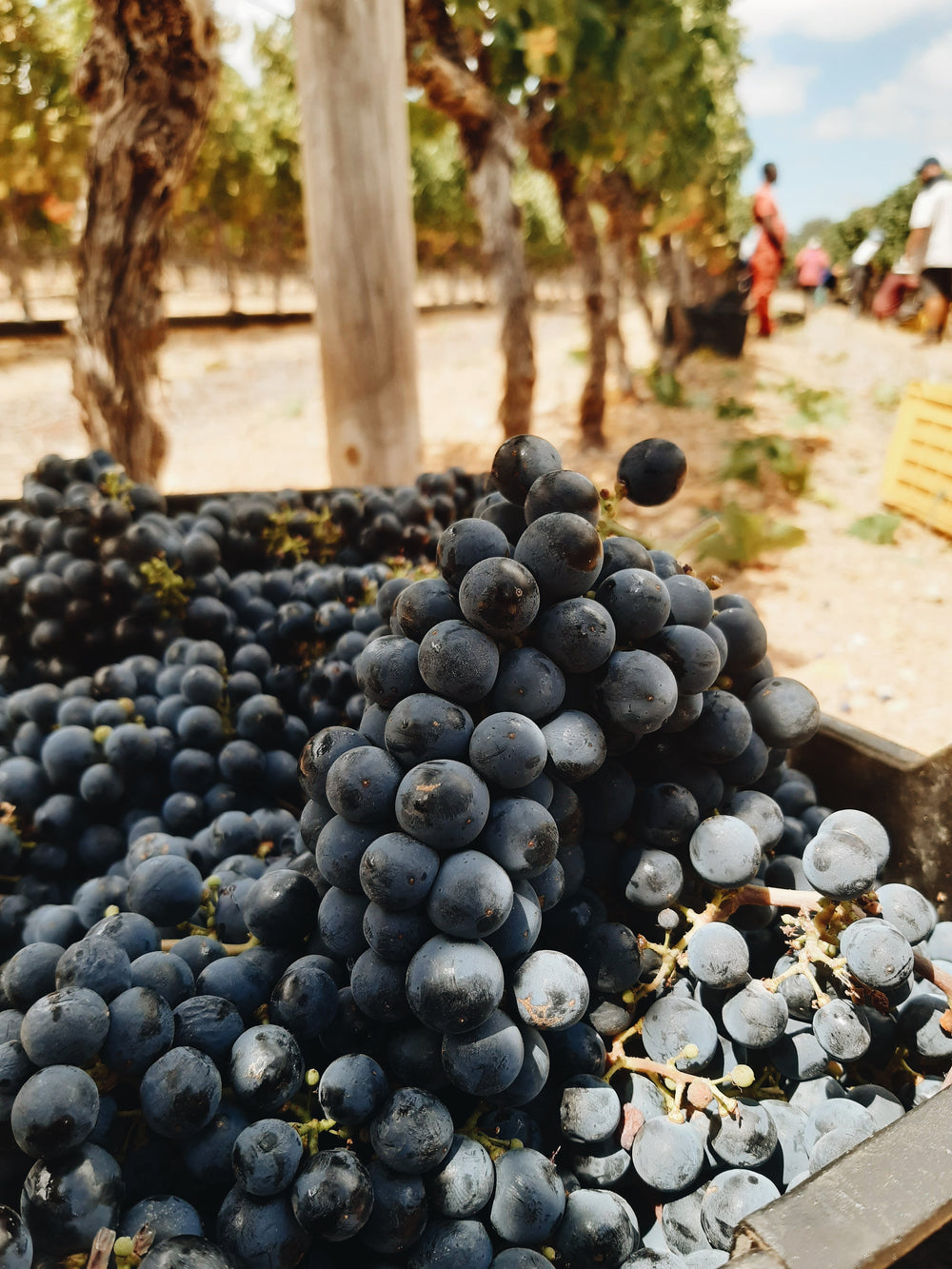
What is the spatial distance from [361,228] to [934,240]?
27.7ft

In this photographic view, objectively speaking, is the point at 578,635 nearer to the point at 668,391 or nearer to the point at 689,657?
the point at 689,657

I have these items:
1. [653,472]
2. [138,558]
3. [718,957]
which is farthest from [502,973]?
[138,558]

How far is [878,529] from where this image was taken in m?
4.75

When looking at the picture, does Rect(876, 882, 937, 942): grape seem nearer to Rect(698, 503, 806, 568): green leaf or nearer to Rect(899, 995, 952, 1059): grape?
Rect(899, 995, 952, 1059): grape

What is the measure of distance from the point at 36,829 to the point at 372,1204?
0.78 meters

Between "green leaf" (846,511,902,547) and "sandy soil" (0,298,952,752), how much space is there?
5 centimetres

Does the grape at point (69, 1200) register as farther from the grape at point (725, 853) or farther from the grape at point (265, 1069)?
the grape at point (725, 853)

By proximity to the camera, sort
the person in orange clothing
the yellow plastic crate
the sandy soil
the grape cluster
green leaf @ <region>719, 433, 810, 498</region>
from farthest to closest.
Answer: the person in orange clothing
green leaf @ <region>719, 433, 810, 498</region>
the yellow plastic crate
the sandy soil
the grape cluster

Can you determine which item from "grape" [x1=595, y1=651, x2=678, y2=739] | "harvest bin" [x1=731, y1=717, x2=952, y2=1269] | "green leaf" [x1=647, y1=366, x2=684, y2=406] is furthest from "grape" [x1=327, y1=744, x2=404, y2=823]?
"green leaf" [x1=647, y1=366, x2=684, y2=406]

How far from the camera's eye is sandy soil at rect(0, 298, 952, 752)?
12.1 feet

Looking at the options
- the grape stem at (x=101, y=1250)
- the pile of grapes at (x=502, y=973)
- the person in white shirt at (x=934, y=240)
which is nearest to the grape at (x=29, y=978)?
the pile of grapes at (x=502, y=973)

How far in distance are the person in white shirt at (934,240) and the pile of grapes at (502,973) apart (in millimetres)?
9301

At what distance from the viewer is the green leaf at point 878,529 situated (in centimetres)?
473

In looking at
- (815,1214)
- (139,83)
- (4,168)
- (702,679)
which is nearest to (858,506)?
(139,83)
